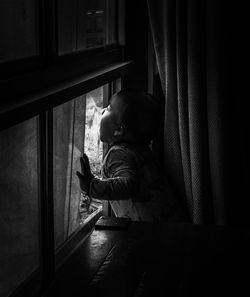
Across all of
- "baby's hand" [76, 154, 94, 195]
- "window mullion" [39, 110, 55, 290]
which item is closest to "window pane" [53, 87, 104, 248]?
"baby's hand" [76, 154, 94, 195]

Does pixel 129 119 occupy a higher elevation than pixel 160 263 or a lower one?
higher

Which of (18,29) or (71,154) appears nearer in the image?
(18,29)

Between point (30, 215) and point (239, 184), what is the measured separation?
0.97 metres

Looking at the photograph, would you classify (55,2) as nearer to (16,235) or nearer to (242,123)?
(16,235)

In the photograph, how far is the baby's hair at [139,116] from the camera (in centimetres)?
204

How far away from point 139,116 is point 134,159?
16 cm

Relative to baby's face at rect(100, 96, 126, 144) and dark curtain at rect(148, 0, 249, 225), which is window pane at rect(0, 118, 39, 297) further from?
dark curtain at rect(148, 0, 249, 225)

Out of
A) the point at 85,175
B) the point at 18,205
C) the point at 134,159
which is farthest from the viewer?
the point at 134,159

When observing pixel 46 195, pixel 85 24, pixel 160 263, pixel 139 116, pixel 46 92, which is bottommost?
pixel 160 263

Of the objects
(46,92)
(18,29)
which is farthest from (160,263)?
(18,29)

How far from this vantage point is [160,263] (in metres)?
1.37

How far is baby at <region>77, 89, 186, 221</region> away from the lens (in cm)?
198

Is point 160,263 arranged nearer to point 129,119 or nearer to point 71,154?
point 71,154

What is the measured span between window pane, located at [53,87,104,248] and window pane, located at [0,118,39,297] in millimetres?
172
